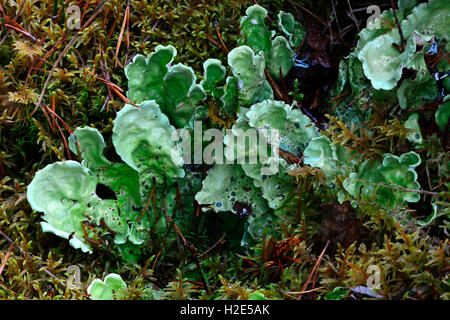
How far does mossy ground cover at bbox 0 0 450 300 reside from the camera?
163cm

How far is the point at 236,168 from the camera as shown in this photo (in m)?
1.87

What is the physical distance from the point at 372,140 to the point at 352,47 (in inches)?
21.1

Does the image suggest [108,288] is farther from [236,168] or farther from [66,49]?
[66,49]

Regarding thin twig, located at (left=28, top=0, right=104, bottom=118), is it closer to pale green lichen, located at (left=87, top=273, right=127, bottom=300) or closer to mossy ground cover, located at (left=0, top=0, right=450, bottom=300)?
mossy ground cover, located at (left=0, top=0, right=450, bottom=300)

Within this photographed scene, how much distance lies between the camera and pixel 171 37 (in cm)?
217

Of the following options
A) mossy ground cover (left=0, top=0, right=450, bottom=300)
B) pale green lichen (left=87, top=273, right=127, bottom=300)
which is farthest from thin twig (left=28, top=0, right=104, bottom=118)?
pale green lichen (left=87, top=273, right=127, bottom=300)

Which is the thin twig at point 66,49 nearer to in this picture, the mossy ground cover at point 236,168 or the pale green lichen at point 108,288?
the mossy ground cover at point 236,168

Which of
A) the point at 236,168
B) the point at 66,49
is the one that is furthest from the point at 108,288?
the point at 66,49

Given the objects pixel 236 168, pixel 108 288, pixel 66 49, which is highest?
pixel 66 49

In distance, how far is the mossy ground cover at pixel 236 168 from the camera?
64.0 inches

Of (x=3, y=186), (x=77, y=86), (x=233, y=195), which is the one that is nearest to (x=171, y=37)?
(x=77, y=86)

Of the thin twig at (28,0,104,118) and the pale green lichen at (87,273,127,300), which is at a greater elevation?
the thin twig at (28,0,104,118)

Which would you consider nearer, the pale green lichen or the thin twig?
the pale green lichen

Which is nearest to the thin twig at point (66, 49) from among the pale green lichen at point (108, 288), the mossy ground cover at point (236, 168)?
the mossy ground cover at point (236, 168)
